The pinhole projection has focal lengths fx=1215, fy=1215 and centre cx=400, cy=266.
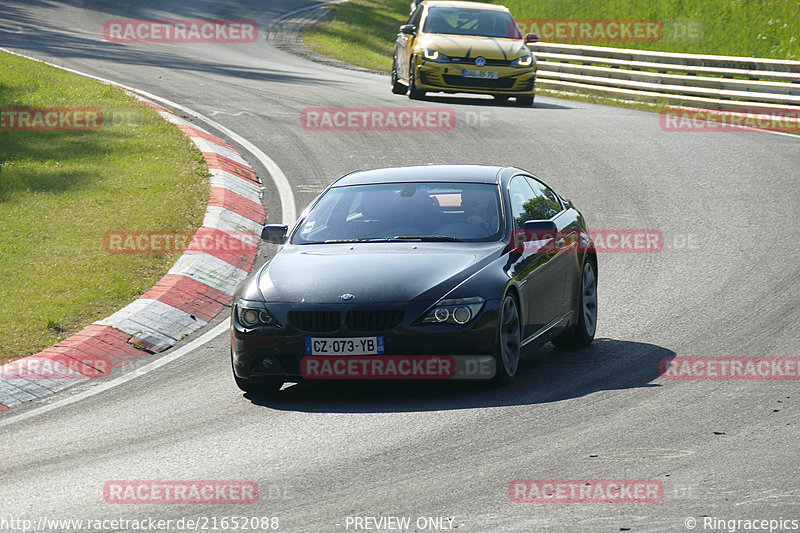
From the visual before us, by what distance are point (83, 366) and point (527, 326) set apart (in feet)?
11.5

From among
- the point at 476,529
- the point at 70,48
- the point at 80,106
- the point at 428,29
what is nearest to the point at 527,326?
the point at 476,529

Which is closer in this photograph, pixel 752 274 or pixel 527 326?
pixel 527 326

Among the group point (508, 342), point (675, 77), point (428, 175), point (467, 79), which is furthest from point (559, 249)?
point (675, 77)

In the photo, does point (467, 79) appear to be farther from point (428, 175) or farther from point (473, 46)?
point (428, 175)

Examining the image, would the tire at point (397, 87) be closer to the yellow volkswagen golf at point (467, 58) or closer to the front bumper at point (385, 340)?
the yellow volkswagen golf at point (467, 58)

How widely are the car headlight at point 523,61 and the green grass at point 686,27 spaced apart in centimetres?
744

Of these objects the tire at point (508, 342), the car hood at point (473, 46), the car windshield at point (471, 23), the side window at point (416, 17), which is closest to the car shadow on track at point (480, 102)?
the car hood at point (473, 46)

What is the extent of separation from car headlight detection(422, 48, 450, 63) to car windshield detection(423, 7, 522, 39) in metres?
0.97

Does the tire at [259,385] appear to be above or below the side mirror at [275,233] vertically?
below

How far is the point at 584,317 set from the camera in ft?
31.8

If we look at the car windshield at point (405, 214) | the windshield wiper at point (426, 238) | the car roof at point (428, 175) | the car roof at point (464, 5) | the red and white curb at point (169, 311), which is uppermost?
the car roof at point (464, 5)

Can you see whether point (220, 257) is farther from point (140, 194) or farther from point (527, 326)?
point (527, 326)

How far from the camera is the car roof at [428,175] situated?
30.5 feet

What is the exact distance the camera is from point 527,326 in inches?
334
